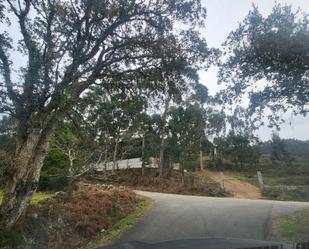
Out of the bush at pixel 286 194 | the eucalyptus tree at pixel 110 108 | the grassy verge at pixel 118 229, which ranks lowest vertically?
the grassy verge at pixel 118 229

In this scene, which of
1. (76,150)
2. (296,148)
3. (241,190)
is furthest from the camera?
(296,148)

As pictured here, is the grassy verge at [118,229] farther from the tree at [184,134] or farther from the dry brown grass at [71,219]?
the tree at [184,134]

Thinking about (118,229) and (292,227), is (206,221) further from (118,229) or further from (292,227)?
(118,229)

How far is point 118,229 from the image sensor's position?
14281mm

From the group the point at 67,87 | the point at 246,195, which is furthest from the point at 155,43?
the point at 246,195

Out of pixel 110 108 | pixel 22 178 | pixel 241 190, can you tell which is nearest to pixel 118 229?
pixel 22 178

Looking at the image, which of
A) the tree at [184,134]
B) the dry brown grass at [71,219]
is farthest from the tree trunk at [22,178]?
the tree at [184,134]

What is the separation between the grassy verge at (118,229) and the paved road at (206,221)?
0.97 ft

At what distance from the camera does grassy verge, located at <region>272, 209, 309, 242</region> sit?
1183 cm

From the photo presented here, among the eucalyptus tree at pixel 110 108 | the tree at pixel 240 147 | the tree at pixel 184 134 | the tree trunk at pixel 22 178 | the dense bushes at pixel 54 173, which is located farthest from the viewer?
the tree at pixel 240 147

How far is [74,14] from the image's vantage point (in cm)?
1353

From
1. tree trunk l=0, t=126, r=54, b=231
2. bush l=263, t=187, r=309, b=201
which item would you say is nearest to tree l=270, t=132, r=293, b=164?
bush l=263, t=187, r=309, b=201

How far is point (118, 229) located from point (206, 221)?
3230mm

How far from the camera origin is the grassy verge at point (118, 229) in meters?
12.7
